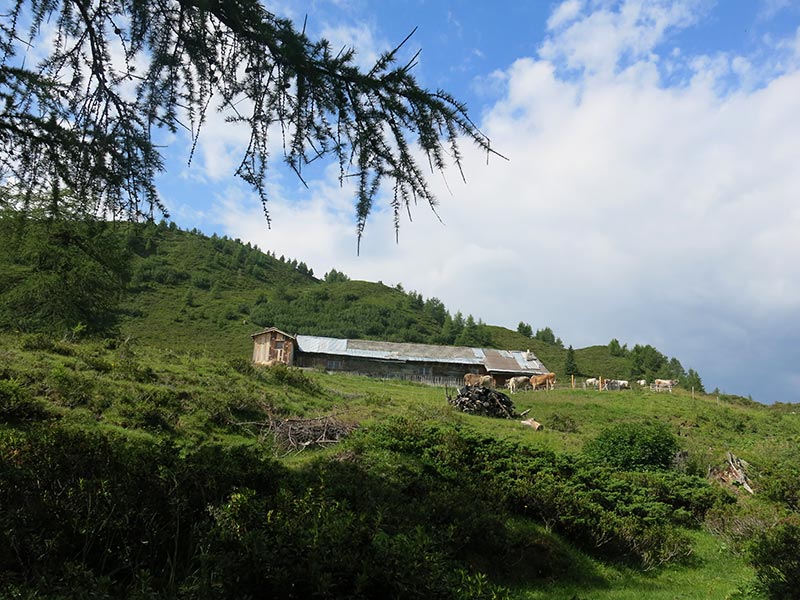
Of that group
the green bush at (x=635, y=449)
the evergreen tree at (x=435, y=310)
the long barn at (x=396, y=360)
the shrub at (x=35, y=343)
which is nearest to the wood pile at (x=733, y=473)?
the green bush at (x=635, y=449)

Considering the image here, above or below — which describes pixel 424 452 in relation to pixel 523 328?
below

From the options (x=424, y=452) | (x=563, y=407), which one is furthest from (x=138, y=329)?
(x=424, y=452)

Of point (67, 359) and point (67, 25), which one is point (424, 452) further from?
point (67, 359)

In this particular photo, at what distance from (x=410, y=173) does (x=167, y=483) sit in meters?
3.36

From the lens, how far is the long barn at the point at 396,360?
4941 cm

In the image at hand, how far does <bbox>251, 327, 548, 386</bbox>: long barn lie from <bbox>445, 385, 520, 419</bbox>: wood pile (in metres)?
24.7

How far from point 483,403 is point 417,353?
28183 mm

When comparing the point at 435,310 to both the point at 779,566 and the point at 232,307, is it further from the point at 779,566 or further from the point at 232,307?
the point at 779,566

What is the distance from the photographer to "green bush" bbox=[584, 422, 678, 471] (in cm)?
1486

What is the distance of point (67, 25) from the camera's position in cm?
409

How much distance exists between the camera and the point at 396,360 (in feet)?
166

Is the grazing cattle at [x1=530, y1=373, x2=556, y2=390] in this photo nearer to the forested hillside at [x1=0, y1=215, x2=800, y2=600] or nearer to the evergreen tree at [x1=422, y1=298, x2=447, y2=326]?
the forested hillside at [x1=0, y1=215, x2=800, y2=600]

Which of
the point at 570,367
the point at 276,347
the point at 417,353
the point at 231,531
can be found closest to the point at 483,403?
the point at 231,531

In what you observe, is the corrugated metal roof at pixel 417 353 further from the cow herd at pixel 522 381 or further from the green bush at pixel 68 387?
the green bush at pixel 68 387
